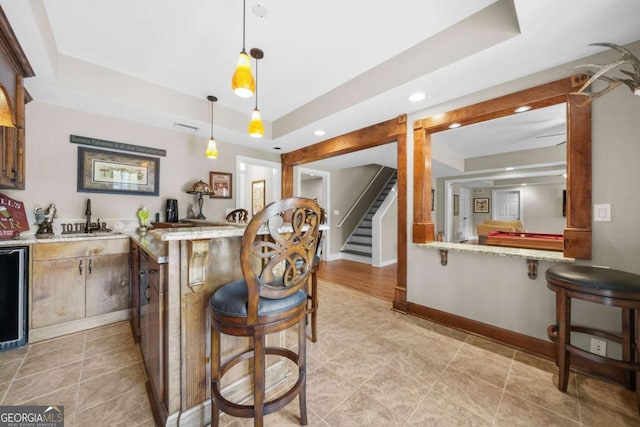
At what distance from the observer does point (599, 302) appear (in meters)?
1.33

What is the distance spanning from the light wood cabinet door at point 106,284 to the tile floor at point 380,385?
291 millimetres

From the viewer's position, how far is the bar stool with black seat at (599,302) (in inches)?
50.6

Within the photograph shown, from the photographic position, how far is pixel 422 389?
5.03ft

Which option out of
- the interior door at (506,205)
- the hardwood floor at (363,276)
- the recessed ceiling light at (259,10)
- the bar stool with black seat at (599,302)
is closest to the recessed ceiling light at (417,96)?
the recessed ceiling light at (259,10)

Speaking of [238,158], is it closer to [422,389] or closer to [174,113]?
[174,113]

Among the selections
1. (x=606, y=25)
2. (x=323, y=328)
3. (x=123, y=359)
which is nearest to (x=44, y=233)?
(x=123, y=359)

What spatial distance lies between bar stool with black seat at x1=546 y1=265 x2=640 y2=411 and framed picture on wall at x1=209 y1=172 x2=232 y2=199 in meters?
3.96

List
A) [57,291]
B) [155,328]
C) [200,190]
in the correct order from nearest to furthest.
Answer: [155,328] < [57,291] < [200,190]

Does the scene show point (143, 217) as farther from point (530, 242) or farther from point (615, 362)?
point (530, 242)

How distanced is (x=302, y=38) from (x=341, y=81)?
29.5 inches

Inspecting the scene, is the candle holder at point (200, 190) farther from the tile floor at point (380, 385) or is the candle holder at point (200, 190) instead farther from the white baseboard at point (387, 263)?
the white baseboard at point (387, 263)

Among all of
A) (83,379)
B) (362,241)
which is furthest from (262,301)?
(362,241)

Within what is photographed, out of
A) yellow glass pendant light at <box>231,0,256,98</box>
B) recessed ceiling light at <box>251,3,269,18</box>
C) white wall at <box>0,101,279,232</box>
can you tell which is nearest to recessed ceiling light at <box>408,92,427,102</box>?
recessed ceiling light at <box>251,3,269,18</box>

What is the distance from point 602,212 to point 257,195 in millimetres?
6040
